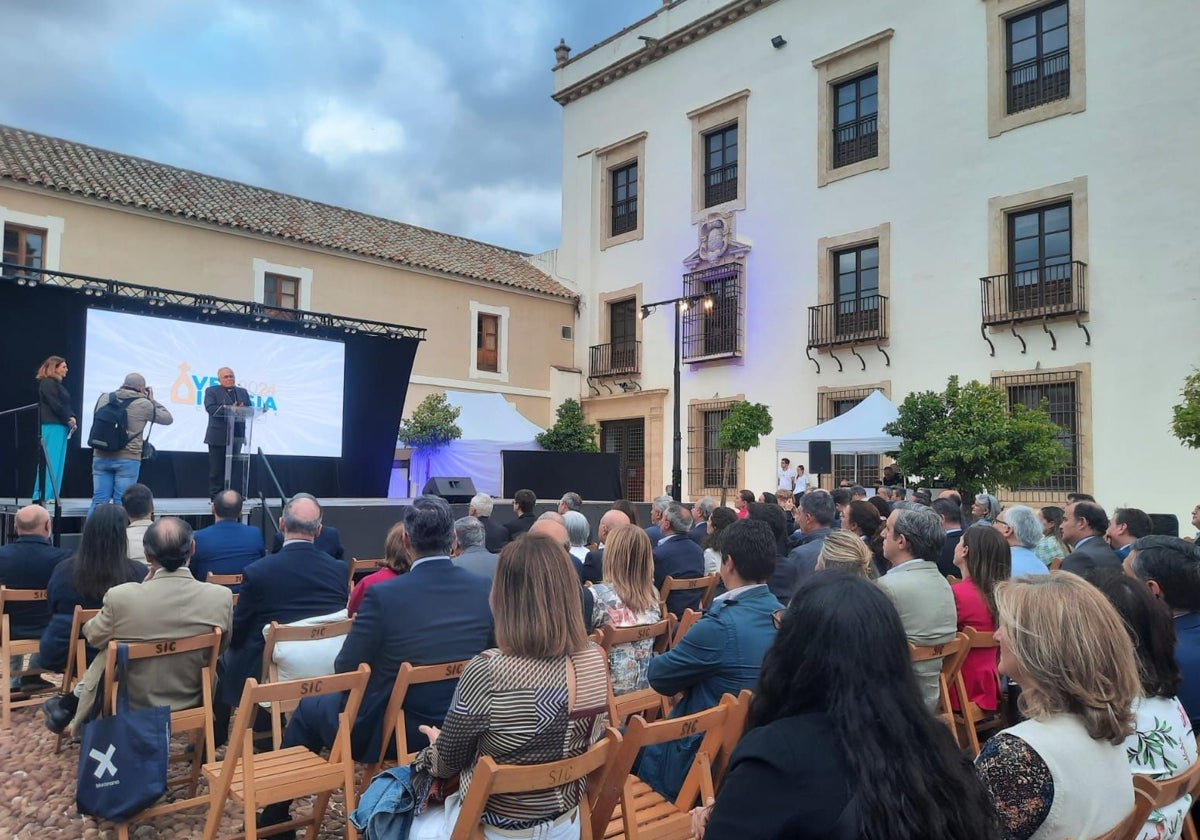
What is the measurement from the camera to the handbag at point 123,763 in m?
2.78

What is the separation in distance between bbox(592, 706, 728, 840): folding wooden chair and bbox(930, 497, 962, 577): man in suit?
3086 millimetres

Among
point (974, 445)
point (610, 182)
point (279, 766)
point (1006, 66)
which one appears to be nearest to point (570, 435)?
point (610, 182)

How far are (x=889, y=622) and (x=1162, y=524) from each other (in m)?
9.54

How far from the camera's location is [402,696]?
267 cm

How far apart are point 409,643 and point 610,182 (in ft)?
58.1

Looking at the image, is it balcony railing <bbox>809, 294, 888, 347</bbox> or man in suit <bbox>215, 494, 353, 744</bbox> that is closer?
man in suit <bbox>215, 494, 353, 744</bbox>

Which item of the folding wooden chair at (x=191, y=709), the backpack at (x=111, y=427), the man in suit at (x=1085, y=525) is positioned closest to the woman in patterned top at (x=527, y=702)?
the folding wooden chair at (x=191, y=709)

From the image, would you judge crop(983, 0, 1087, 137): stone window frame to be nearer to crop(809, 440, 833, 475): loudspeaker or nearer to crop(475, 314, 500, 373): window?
crop(809, 440, 833, 475): loudspeaker

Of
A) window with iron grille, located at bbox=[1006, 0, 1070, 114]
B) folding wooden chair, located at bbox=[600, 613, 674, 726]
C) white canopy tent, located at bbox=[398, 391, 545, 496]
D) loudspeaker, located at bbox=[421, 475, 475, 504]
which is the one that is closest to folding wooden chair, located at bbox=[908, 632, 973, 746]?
folding wooden chair, located at bbox=[600, 613, 674, 726]

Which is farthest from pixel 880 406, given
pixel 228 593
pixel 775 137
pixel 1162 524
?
pixel 228 593

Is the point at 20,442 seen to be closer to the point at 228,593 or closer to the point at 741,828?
the point at 228,593

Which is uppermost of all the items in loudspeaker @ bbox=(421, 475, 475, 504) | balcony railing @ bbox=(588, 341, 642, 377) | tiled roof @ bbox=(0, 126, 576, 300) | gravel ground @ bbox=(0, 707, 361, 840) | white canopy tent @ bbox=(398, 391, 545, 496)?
tiled roof @ bbox=(0, 126, 576, 300)

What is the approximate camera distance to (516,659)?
6.92 feet

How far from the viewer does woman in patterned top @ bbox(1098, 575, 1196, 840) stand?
6.63 ft
